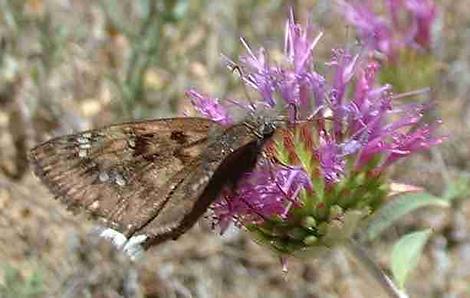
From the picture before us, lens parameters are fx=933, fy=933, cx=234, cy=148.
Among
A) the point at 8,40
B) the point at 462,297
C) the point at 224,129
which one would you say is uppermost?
the point at 224,129

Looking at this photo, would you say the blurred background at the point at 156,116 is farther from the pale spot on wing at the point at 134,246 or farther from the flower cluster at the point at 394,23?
the pale spot on wing at the point at 134,246

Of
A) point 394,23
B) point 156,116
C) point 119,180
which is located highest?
point 119,180

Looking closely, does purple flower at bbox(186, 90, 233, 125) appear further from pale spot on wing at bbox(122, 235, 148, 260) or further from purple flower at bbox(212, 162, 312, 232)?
pale spot on wing at bbox(122, 235, 148, 260)

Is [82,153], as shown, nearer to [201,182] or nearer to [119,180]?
[119,180]

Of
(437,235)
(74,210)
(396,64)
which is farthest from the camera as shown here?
(437,235)

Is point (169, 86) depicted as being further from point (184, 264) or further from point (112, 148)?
point (112, 148)

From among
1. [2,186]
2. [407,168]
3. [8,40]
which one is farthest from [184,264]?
[8,40]

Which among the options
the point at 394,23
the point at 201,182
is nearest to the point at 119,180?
the point at 201,182

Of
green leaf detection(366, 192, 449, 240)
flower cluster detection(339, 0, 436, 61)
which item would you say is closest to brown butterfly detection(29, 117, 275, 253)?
green leaf detection(366, 192, 449, 240)
